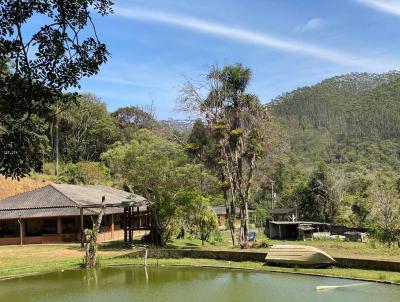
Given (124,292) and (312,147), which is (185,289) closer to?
(124,292)

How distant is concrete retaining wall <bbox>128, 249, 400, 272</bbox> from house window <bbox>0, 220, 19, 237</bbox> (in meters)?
12.8

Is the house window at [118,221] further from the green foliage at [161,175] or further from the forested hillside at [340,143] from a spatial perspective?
the forested hillside at [340,143]

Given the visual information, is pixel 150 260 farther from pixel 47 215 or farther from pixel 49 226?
pixel 49 226

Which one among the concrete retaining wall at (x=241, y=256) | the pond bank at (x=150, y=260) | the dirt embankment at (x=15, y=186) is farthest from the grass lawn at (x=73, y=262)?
the dirt embankment at (x=15, y=186)

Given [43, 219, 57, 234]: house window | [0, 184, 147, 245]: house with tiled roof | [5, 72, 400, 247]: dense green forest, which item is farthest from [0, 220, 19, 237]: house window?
[5, 72, 400, 247]: dense green forest

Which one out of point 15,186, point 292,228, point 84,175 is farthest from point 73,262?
point 84,175

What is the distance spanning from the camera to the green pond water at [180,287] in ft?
48.6

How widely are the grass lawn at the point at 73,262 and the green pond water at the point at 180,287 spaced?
890mm

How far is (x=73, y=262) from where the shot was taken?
23.4 meters

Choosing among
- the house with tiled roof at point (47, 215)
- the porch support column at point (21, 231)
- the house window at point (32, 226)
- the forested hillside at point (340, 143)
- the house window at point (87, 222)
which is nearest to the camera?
the house with tiled roof at point (47, 215)

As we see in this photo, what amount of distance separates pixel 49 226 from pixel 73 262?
11.4 m

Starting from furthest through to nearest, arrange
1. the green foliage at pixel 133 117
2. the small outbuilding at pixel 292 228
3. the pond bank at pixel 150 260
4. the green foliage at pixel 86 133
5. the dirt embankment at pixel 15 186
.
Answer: the green foliage at pixel 133 117
the green foliage at pixel 86 133
the dirt embankment at pixel 15 186
the small outbuilding at pixel 292 228
the pond bank at pixel 150 260

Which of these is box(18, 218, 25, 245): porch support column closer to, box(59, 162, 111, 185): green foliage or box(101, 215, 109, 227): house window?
box(101, 215, 109, 227): house window

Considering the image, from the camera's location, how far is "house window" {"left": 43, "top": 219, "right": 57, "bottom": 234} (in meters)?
33.9
